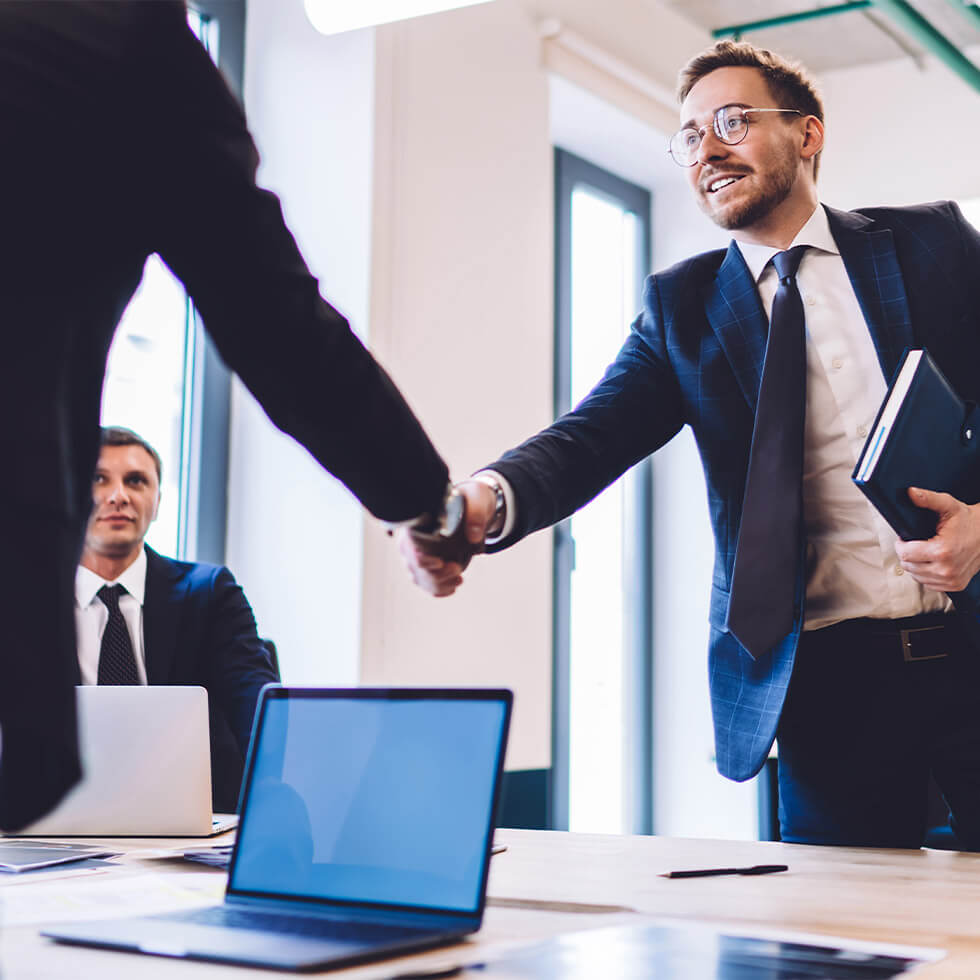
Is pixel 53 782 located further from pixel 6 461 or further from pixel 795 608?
pixel 795 608

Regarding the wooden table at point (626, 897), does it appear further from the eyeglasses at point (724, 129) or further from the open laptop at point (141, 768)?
the eyeglasses at point (724, 129)

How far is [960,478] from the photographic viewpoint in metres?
1.73

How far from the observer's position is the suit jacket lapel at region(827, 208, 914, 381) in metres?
1.84

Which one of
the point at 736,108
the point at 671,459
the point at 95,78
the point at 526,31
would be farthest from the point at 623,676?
the point at 95,78

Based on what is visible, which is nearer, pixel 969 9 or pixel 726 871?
pixel 726 871

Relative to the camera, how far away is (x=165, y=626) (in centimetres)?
281

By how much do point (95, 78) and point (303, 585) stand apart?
2879 millimetres

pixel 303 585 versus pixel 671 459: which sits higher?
pixel 671 459

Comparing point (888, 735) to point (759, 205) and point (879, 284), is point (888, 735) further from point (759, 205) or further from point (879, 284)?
point (759, 205)

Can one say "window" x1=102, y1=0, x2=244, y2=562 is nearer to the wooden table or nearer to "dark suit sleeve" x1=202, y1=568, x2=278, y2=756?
"dark suit sleeve" x1=202, y1=568, x2=278, y2=756

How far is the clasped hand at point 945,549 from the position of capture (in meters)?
1.59

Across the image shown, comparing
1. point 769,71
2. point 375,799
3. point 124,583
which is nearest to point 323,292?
point 124,583

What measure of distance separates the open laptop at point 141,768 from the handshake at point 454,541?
0.34m

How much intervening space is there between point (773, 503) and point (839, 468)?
0.14m
